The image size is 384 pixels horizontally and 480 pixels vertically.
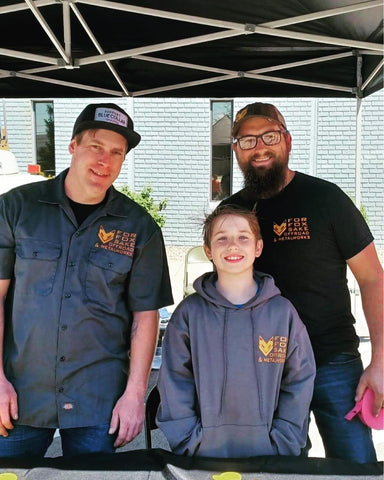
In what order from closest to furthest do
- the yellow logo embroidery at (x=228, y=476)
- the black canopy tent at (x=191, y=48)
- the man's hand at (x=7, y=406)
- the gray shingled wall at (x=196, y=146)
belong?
the yellow logo embroidery at (x=228, y=476), the man's hand at (x=7, y=406), the black canopy tent at (x=191, y=48), the gray shingled wall at (x=196, y=146)

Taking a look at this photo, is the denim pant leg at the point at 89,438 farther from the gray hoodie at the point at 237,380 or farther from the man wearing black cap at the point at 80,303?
the gray hoodie at the point at 237,380

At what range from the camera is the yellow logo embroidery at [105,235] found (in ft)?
6.04

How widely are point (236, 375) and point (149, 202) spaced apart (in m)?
7.72

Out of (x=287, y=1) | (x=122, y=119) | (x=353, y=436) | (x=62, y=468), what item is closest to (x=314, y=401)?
(x=353, y=436)

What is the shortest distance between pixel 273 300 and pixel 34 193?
975mm

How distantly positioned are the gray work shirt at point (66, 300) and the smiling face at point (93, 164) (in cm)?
6

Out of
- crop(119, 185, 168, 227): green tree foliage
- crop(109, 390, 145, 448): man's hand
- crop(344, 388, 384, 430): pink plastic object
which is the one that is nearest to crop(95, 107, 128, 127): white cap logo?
crop(109, 390, 145, 448): man's hand

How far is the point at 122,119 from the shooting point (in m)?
1.90

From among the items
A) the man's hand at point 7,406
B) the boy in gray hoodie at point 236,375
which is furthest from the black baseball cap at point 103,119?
the man's hand at point 7,406

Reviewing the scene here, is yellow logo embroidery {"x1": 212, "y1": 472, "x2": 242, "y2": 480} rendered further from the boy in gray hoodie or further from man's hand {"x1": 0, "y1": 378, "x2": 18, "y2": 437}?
man's hand {"x1": 0, "y1": 378, "x2": 18, "y2": 437}

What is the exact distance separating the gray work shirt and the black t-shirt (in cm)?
53

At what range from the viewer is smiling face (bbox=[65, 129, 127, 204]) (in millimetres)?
1833

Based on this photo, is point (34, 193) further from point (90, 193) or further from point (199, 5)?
point (199, 5)

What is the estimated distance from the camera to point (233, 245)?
1.76 m
